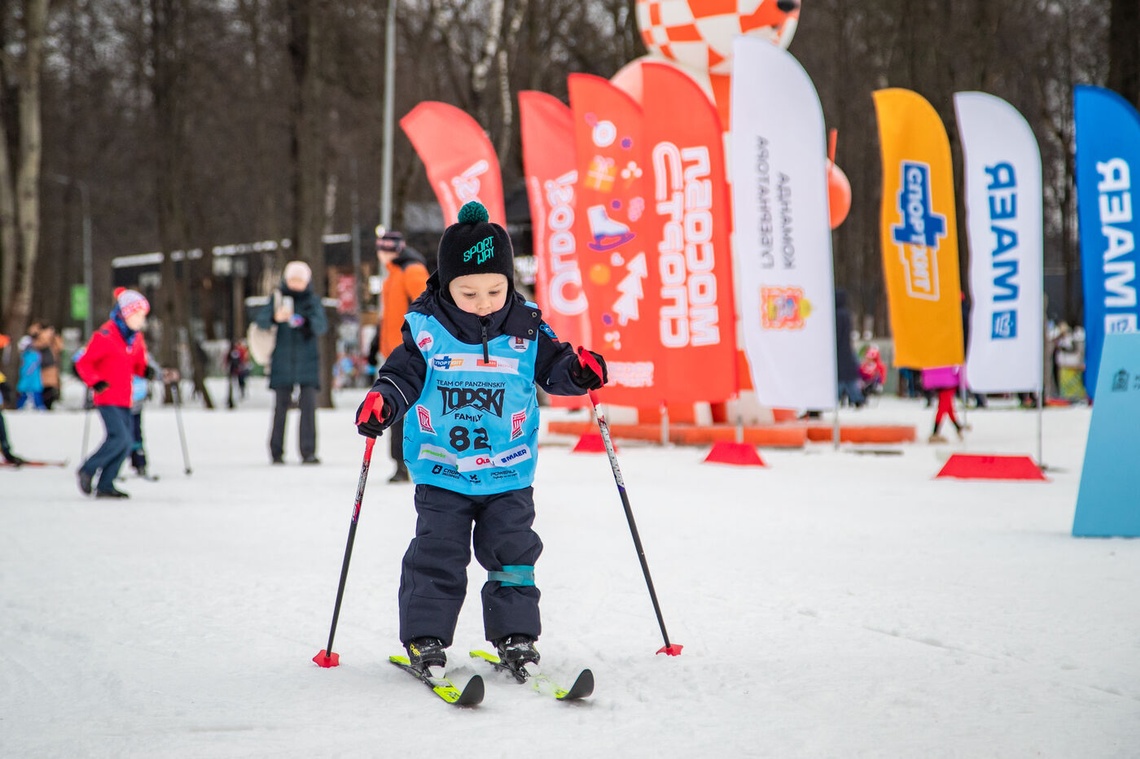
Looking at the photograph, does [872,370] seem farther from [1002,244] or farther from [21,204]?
[21,204]

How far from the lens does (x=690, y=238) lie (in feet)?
37.9

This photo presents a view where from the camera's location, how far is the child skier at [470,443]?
3756 mm

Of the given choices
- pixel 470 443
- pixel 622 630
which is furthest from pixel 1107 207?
pixel 470 443

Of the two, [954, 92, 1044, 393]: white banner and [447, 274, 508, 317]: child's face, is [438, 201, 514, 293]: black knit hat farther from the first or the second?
[954, 92, 1044, 393]: white banner

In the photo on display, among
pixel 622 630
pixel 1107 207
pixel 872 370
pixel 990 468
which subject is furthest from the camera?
pixel 872 370

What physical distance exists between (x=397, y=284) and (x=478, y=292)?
222 inches

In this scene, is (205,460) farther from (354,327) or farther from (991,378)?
(354,327)

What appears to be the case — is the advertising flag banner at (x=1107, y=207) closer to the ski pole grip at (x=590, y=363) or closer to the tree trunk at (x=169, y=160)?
the ski pole grip at (x=590, y=363)

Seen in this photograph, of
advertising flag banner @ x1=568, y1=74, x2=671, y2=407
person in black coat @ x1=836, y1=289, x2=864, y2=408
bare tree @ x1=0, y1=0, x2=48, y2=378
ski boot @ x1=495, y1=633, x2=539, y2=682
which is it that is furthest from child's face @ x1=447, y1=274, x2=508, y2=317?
bare tree @ x1=0, y1=0, x2=48, y2=378

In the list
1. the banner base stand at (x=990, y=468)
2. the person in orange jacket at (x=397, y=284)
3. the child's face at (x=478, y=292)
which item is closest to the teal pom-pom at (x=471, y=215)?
the child's face at (x=478, y=292)

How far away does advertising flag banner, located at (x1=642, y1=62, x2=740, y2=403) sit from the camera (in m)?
11.4

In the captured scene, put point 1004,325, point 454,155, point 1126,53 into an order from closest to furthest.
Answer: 1. point 1004,325
2. point 1126,53
3. point 454,155

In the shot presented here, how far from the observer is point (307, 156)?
20641 mm

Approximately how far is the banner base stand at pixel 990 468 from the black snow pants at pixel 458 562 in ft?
21.7
